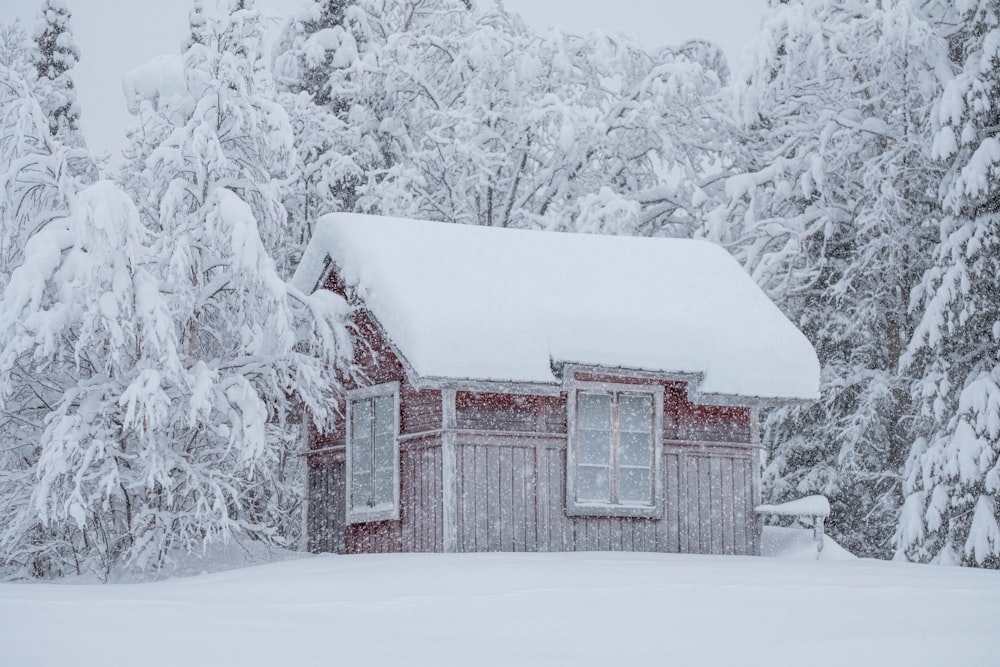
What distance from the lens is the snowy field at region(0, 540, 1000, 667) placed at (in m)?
8.55

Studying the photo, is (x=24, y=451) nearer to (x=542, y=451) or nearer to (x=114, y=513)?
(x=114, y=513)

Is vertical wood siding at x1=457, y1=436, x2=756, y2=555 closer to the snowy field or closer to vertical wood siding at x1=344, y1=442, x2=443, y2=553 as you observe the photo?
vertical wood siding at x1=344, y1=442, x2=443, y2=553

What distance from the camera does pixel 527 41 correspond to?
93.7 feet

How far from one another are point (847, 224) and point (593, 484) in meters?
10.4

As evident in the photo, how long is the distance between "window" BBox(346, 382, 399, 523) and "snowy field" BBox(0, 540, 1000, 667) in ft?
10.6

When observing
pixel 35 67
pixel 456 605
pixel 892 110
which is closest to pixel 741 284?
pixel 892 110

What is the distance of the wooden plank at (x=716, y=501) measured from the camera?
18.2 metres

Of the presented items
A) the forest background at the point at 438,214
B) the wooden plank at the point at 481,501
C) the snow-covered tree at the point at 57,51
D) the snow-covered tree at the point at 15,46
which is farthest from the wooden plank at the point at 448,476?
the snow-covered tree at the point at 57,51

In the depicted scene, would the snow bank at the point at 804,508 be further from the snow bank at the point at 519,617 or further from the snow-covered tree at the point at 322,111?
the snow-covered tree at the point at 322,111

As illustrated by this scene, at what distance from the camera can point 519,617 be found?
10.4 meters

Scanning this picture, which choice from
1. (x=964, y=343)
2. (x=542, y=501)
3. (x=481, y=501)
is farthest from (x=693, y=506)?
(x=964, y=343)

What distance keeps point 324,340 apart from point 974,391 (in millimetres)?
10086

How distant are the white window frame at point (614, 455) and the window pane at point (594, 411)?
77mm

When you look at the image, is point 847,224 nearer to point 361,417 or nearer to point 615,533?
point 615,533
